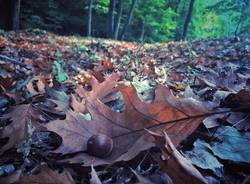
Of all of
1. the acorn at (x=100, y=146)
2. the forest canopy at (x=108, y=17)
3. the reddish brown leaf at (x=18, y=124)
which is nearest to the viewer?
the acorn at (x=100, y=146)

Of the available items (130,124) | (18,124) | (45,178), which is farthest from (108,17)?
(45,178)

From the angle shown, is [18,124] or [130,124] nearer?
[130,124]

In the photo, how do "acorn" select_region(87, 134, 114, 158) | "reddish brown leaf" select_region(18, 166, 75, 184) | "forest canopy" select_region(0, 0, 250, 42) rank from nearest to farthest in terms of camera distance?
"reddish brown leaf" select_region(18, 166, 75, 184) → "acorn" select_region(87, 134, 114, 158) → "forest canopy" select_region(0, 0, 250, 42)

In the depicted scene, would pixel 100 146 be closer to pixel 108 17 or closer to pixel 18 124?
pixel 18 124

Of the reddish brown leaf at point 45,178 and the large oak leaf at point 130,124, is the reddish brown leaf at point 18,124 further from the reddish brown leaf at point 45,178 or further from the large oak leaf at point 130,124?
the reddish brown leaf at point 45,178

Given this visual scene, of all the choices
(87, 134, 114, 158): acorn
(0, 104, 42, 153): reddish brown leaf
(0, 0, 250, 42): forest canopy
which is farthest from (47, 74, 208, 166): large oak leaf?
(0, 0, 250, 42): forest canopy

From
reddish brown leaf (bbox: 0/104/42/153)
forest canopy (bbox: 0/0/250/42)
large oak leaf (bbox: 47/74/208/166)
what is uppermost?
forest canopy (bbox: 0/0/250/42)

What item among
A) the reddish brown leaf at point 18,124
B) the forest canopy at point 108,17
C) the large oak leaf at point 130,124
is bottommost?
the reddish brown leaf at point 18,124

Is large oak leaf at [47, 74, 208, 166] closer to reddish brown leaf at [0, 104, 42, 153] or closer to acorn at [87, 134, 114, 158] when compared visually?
acorn at [87, 134, 114, 158]

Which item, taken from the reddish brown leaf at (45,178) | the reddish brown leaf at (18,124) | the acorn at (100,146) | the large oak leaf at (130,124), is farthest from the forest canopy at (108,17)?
the reddish brown leaf at (45,178)
